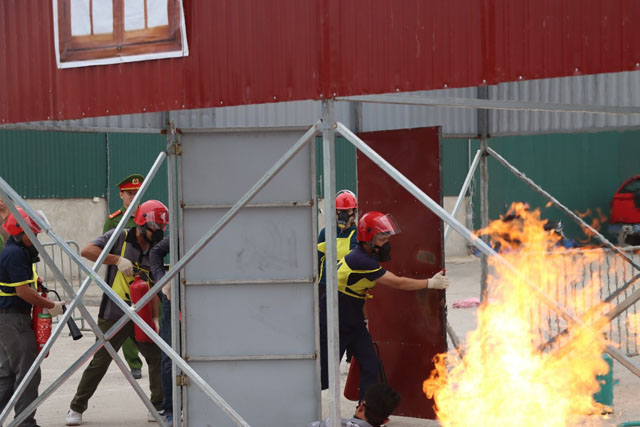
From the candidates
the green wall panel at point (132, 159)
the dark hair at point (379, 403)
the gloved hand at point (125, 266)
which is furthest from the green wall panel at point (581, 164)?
the dark hair at point (379, 403)

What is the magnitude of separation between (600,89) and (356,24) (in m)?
4.05

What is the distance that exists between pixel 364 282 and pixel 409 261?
55 centimetres

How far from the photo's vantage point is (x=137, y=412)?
8.84 meters

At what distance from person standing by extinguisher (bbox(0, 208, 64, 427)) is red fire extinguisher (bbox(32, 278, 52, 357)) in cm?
4

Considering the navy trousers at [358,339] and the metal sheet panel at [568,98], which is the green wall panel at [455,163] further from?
the navy trousers at [358,339]

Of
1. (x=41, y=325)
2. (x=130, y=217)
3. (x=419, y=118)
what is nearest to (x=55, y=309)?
(x=41, y=325)

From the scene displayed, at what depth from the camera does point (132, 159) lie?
21094 millimetres

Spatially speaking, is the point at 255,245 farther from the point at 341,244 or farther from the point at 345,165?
the point at 345,165

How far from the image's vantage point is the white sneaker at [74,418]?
329 inches

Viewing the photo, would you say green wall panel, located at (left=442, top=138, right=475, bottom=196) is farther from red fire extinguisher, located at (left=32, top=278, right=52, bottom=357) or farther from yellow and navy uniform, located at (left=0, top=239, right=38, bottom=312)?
yellow and navy uniform, located at (left=0, top=239, right=38, bottom=312)

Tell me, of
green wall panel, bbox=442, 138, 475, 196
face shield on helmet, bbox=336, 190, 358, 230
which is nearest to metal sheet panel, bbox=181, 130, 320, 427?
face shield on helmet, bbox=336, 190, 358, 230

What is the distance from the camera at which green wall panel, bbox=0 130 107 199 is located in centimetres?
1964

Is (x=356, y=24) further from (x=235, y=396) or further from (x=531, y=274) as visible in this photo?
(x=531, y=274)

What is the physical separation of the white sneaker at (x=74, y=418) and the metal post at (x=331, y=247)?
3724 millimetres
